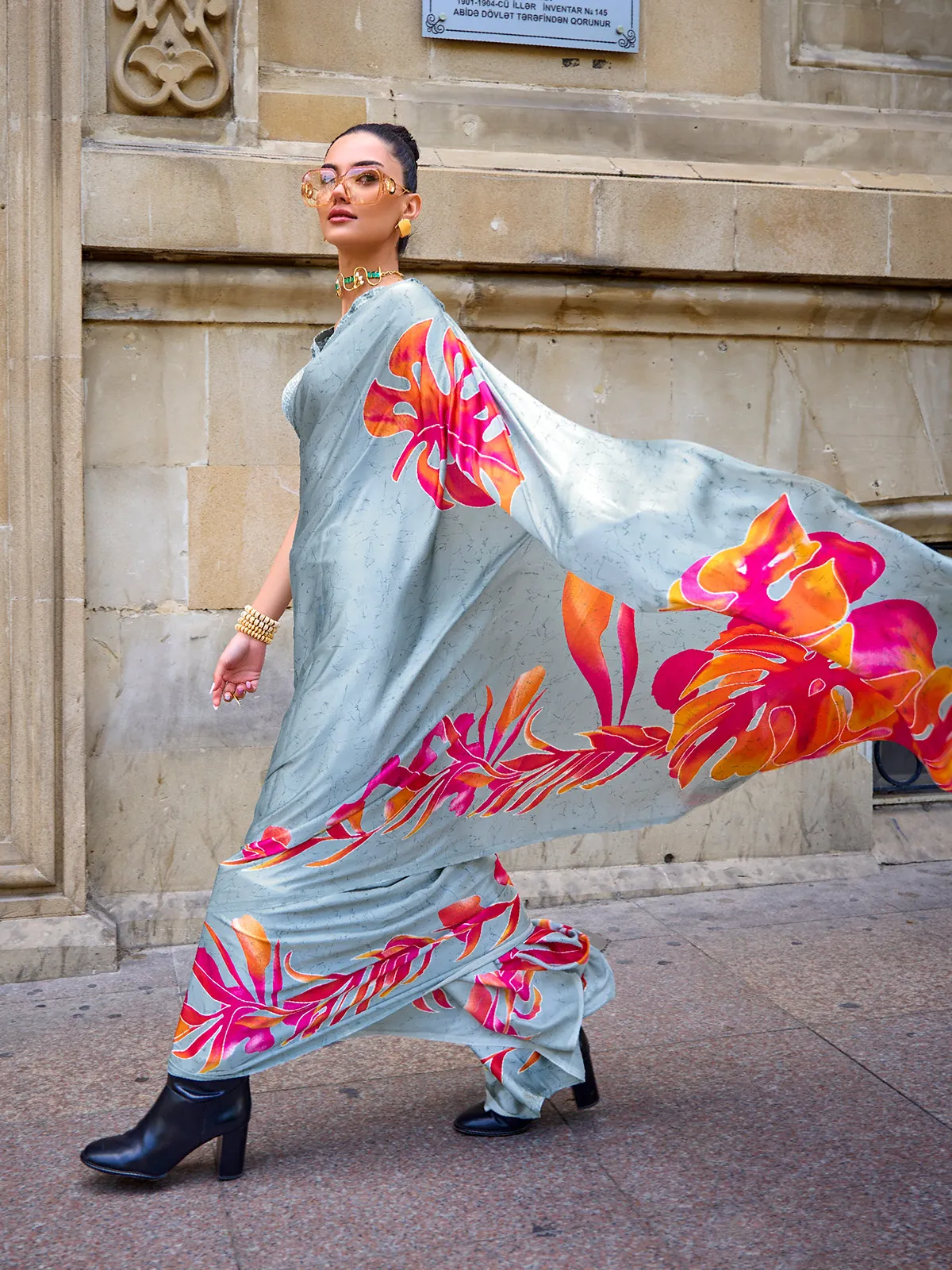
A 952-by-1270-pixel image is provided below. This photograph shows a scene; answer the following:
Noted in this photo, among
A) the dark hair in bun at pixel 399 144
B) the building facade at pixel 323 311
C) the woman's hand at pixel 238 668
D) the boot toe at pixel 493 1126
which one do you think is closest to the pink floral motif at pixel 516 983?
the boot toe at pixel 493 1126

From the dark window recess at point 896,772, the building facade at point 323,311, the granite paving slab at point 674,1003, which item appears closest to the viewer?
the granite paving slab at point 674,1003

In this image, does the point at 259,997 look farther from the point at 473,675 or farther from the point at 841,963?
the point at 841,963

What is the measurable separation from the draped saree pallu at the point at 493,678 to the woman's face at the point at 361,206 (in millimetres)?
159

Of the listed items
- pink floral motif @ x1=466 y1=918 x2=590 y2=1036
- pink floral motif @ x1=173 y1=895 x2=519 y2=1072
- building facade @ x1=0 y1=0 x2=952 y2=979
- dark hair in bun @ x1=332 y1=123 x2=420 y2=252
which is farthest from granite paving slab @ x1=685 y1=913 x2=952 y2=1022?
dark hair in bun @ x1=332 y1=123 x2=420 y2=252

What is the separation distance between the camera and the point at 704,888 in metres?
4.85

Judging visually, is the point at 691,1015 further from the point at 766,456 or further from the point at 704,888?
the point at 766,456

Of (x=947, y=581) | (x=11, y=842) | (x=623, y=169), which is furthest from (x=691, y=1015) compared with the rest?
(x=623, y=169)

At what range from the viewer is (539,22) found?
4836 millimetres

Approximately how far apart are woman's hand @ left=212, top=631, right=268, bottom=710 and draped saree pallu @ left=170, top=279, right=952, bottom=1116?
7.3 inches

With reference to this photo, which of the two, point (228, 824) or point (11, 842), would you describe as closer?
point (11, 842)

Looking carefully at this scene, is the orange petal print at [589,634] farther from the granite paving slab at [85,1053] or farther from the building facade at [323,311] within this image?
the building facade at [323,311]

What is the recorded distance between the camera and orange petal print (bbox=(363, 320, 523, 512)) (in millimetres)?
2592

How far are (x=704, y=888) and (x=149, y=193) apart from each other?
3.01 meters

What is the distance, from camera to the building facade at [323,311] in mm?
4145
